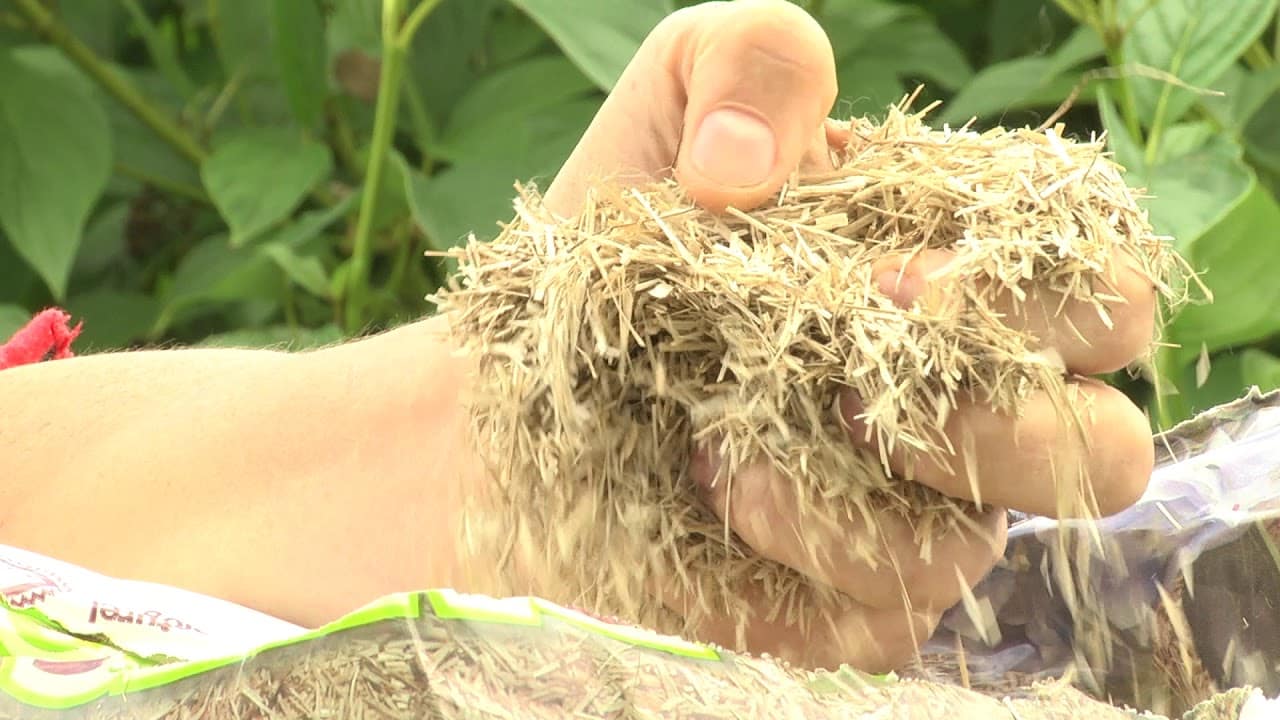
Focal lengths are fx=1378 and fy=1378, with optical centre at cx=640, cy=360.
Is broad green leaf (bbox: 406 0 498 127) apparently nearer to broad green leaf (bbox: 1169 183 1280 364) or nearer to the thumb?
broad green leaf (bbox: 1169 183 1280 364)

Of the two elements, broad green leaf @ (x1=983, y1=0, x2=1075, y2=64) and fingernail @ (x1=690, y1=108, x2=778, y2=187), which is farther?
broad green leaf @ (x1=983, y1=0, x2=1075, y2=64)

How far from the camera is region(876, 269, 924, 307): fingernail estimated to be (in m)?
0.41

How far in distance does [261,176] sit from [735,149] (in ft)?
2.40

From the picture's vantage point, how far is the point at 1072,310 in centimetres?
43

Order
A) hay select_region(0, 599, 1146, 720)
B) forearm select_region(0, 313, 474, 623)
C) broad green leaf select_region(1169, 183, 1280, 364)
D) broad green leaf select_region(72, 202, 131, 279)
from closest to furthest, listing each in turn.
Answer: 1. hay select_region(0, 599, 1146, 720)
2. forearm select_region(0, 313, 474, 623)
3. broad green leaf select_region(1169, 183, 1280, 364)
4. broad green leaf select_region(72, 202, 131, 279)

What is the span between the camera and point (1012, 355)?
41 cm

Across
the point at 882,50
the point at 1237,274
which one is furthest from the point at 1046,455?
the point at 882,50

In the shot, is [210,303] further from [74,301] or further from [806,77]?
[806,77]

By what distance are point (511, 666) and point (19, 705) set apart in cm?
16

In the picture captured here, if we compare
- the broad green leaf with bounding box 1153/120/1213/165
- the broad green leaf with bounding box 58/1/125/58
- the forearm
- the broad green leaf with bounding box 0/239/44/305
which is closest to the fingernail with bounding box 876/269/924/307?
the forearm

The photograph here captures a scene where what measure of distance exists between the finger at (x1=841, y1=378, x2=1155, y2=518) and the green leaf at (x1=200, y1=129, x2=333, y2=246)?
0.72 m

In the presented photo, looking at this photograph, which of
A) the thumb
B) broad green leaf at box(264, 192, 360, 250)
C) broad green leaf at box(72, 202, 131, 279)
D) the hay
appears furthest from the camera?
broad green leaf at box(72, 202, 131, 279)

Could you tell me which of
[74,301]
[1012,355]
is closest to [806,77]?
[1012,355]

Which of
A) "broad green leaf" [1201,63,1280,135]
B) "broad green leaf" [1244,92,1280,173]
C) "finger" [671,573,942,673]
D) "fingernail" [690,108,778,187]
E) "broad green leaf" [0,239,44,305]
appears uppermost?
"fingernail" [690,108,778,187]
